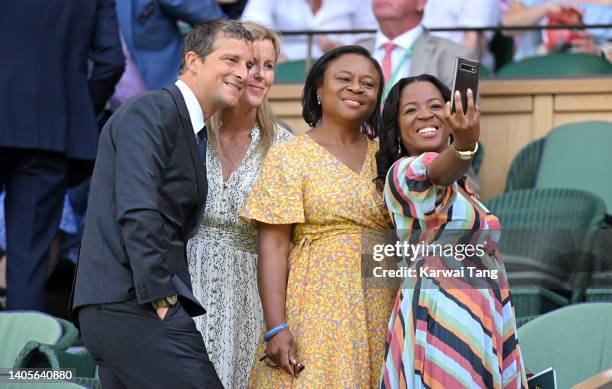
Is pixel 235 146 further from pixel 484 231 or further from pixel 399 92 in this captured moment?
pixel 484 231

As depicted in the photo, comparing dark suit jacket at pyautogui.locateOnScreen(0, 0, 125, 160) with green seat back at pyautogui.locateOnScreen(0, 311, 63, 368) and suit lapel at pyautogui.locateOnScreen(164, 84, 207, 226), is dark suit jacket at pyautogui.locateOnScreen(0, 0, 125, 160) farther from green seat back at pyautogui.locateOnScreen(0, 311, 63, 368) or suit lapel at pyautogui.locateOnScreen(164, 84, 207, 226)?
suit lapel at pyautogui.locateOnScreen(164, 84, 207, 226)

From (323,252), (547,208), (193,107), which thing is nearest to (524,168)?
(547,208)

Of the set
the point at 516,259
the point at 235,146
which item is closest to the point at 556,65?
the point at 516,259

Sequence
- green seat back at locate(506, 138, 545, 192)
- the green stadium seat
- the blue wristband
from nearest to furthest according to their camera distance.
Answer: the blue wristband, the green stadium seat, green seat back at locate(506, 138, 545, 192)

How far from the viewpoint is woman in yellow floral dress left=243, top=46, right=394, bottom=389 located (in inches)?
175

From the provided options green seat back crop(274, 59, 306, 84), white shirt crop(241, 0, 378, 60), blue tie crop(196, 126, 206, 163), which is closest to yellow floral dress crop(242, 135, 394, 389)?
blue tie crop(196, 126, 206, 163)

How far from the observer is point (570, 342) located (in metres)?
5.02

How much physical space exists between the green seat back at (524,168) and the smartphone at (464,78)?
3.46 m

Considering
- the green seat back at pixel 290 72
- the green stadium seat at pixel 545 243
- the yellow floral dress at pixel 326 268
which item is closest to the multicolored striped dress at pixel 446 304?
the yellow floral dress at pixel 326 268

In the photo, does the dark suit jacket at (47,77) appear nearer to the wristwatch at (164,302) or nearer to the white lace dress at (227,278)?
the white lace dress at (227,278)

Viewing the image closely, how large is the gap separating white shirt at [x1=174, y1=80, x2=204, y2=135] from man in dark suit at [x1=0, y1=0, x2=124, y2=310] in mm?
2550

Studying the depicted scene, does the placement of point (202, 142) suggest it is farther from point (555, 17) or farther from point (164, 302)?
point (555, 17)

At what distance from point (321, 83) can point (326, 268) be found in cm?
74

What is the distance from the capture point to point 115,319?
3.97m
